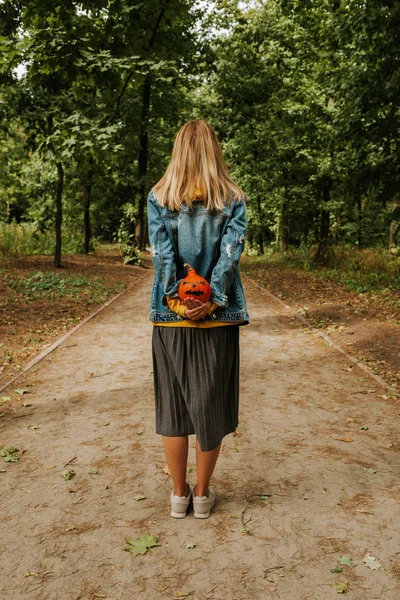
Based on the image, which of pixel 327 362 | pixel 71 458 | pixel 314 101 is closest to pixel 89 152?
pixel 327 362

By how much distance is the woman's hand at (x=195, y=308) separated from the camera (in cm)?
294

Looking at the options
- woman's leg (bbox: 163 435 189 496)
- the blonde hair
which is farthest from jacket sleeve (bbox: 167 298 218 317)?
woman's leg (bbox: 163 435 189 496)

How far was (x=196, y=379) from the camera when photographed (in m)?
3.12

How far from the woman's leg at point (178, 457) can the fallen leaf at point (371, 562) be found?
1.13 m

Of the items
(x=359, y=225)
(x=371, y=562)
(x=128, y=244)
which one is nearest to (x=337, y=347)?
(x=371, y=562)

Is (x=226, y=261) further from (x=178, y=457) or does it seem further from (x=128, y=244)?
(x=128, y=244)

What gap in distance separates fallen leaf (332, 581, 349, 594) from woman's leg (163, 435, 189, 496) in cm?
107

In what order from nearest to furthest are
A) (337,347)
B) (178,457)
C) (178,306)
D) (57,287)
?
(178,306)
(178,457)
(337,347)
(57,287)

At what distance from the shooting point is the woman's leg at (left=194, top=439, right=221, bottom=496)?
3.23 metres

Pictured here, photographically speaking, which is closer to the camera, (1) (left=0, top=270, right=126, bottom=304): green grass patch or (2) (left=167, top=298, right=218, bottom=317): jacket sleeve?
(2) (left=167, top=298, right=218, bottom=317): jacket sleeve

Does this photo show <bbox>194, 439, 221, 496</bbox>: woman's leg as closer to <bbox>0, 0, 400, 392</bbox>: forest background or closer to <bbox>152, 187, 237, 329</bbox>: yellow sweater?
→ <bbox>152, 187, 237, 329</bbox>: yellow sweater

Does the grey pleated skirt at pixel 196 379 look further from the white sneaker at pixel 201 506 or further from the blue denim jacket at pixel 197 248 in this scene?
the white sneaker at pixel 201 506

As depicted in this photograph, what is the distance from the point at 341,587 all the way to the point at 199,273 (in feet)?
5.99

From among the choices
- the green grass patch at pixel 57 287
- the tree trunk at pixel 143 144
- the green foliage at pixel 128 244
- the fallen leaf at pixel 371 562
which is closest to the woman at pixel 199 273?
the fallen leaf at pixel 371 562
